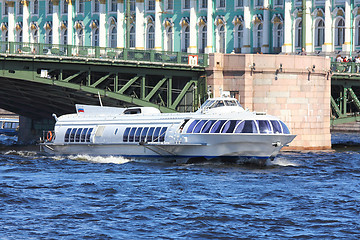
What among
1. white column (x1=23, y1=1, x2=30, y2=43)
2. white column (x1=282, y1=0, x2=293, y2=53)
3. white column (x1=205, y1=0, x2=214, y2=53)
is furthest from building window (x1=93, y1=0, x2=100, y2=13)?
white column (x1=282, y1=0, x2=293, y2=53)

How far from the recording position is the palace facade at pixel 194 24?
3570 inches

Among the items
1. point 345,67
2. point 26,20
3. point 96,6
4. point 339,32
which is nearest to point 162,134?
point 345,67

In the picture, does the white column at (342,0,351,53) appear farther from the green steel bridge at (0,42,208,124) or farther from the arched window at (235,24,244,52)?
the green steel bridge at (0,42,208,124)

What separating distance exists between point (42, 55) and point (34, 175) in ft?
53.1

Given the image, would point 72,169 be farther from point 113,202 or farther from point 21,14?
point 21,14

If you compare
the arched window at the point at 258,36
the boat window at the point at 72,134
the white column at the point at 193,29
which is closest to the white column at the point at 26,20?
the white column at the point at 193,29

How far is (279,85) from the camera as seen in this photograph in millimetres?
62844

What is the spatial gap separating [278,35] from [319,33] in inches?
195

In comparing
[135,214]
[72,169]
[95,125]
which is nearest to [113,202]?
[135,214]

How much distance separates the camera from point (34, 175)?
147 feet

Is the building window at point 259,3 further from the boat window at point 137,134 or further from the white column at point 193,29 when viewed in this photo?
the boat window at point 137,134

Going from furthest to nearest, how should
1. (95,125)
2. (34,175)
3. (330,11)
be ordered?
1. (330,11)
2. (95,125)
3. (34,175)

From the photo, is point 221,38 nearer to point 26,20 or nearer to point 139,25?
point 139,25

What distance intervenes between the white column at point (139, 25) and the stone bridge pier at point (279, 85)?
44.2 meters
